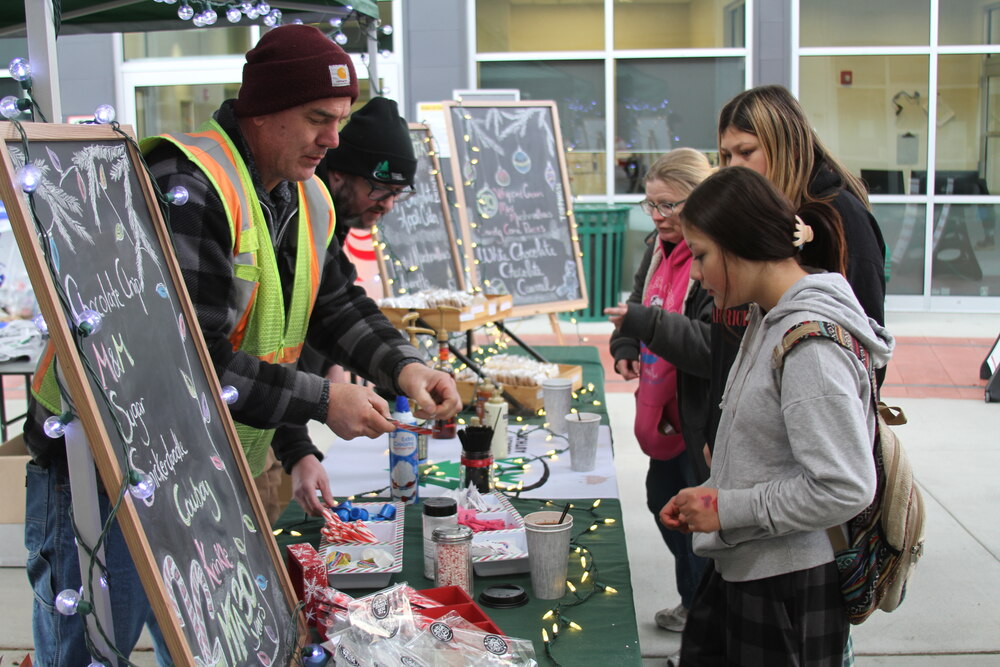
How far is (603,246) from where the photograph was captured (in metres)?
9.30

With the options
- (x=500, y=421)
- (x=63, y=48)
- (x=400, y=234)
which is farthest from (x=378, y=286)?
(x=63, y=48)

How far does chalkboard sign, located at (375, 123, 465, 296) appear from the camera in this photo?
4773 millimetres

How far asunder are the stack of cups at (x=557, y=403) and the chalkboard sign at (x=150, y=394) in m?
1.69

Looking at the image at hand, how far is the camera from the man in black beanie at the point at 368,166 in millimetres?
2924

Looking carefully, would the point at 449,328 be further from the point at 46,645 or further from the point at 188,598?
the point at 188,598

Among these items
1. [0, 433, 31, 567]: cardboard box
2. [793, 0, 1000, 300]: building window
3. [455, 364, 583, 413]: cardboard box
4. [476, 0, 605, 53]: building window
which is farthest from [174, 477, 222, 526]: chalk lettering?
[793, 0, 1000, 300]: building window

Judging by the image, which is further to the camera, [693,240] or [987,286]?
[987,286]

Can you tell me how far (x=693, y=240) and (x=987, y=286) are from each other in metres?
8.80

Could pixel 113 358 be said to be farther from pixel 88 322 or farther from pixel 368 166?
pixel 368 166

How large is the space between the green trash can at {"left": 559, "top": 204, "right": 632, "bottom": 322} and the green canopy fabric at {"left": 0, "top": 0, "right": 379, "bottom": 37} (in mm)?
4759

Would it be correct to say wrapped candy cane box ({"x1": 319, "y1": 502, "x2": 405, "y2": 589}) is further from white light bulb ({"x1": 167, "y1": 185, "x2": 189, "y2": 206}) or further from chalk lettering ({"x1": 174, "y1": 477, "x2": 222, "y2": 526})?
white light bulb ({"x1": 167, "y1": 185, "x2": 189, "y2": 206})

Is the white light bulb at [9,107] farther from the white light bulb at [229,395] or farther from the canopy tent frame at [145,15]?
the canopy tent frame at [145,15]

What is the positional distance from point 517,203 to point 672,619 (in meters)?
3.05

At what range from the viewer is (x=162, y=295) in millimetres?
1459
